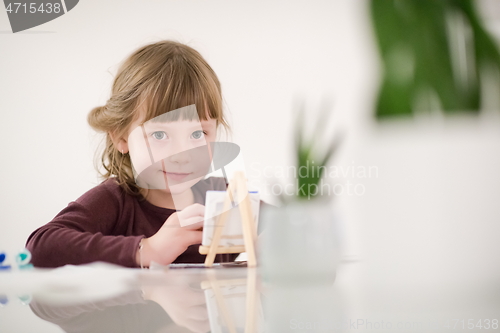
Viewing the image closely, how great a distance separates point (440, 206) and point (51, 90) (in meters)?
2.20

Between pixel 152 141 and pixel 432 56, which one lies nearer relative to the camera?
pixel 432 56

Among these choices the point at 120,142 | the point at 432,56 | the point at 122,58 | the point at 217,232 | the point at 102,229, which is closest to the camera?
the point at 432,56

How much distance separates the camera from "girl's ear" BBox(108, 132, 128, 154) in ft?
3.71

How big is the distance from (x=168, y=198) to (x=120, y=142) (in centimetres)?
20

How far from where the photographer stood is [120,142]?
44.6 inches

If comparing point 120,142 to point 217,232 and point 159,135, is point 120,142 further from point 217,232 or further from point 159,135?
point 217,232

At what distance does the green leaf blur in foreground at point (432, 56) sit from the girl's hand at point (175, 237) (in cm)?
57

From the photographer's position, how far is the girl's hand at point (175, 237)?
0.77 m

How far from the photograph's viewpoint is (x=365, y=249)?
1.06ft

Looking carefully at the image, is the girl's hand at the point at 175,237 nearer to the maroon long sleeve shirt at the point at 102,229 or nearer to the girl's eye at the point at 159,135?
the maroon long sleeve shirt at the point at 102,229

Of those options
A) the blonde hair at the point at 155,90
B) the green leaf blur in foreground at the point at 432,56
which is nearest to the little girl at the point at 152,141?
the blonde hair at the point at 155,90

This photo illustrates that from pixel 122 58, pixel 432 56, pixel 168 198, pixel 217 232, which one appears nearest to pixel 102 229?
pixel 168 198

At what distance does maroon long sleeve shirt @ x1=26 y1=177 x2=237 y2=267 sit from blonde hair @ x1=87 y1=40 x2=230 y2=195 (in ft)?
0.20

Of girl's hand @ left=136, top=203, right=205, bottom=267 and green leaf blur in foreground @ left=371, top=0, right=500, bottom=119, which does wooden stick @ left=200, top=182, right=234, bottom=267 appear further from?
green leaf blur in foreground @ left=371, top=0, right=500, bottom=119
